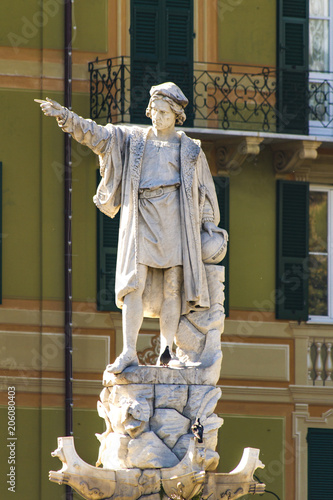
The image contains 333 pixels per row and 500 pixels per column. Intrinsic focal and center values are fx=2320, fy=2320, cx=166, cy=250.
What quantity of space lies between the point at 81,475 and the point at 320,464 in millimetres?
12289

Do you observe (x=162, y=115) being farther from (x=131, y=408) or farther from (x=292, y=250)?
(x=292, y=250)

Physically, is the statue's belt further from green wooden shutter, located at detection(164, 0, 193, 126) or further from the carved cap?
green wooden shutter, located at detection(164, 0, 193, 126)

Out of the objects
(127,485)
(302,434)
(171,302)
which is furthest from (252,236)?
(127,485)

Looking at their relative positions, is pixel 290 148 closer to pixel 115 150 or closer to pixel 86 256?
pixel 86 256

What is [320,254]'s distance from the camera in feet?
104

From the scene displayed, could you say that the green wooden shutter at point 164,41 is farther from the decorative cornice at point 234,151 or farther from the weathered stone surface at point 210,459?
the weathered stone surface at point 210,459

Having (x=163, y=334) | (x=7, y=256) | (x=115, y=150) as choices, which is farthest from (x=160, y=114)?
(x=7, y=256)

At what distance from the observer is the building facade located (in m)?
30.1

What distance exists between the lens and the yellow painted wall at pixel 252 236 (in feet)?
102

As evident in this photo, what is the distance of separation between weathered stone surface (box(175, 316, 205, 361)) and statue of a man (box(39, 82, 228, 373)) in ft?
0.31

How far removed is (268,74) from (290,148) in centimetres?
104

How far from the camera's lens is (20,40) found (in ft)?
100

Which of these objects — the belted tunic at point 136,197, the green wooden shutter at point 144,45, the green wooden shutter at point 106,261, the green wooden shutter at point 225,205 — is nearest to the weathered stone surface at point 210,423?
the belted tunic at point 136,197

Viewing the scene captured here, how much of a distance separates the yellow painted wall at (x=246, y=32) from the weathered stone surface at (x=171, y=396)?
40.9 feet
